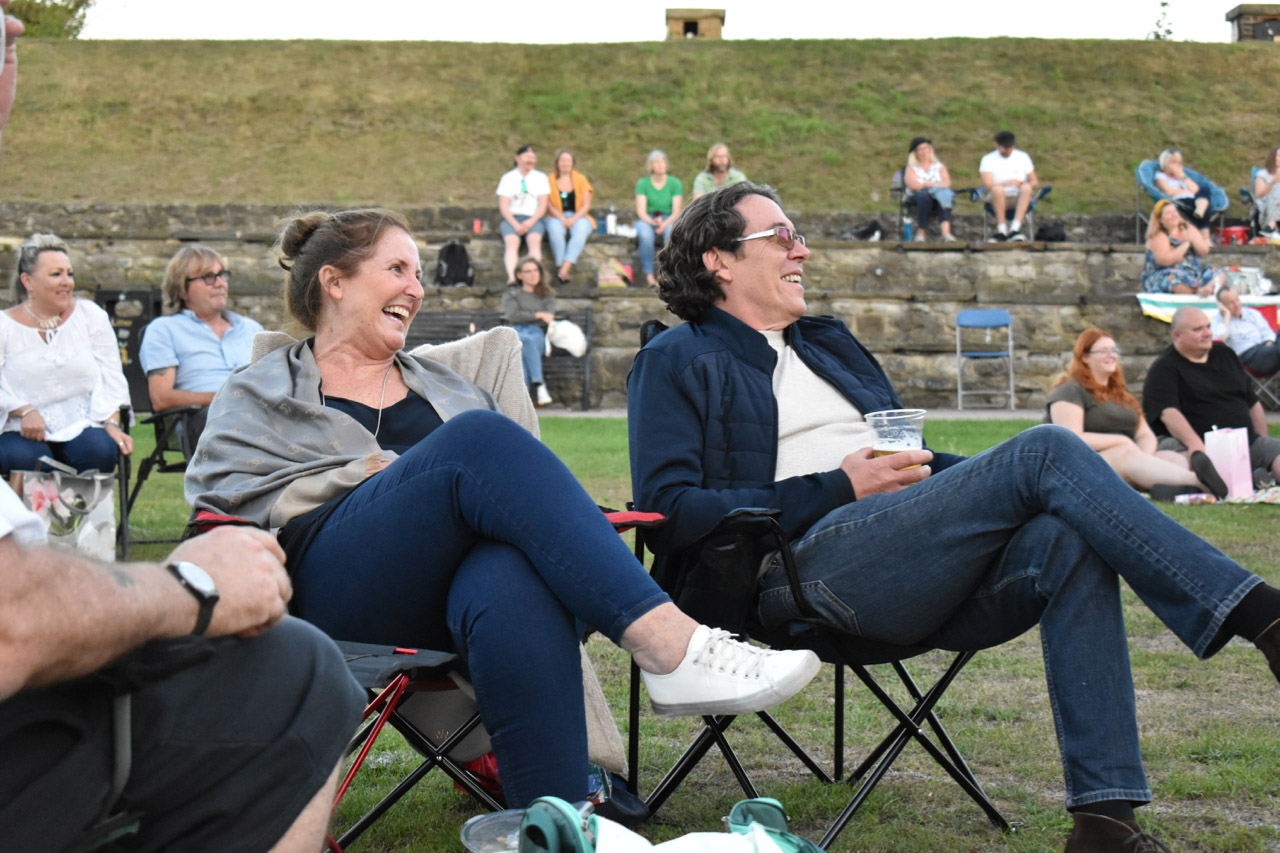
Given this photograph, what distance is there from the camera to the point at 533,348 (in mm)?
13273

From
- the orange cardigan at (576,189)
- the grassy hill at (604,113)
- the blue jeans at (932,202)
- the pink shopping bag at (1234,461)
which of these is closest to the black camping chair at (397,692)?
the pink shopping bag at (1234,461)

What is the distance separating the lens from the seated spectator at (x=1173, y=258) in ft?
44.5

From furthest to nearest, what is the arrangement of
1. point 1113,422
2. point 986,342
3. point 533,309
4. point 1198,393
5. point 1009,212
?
point 1009,212
point 986,342
point 533,309
point 1198,393
point 1113,422

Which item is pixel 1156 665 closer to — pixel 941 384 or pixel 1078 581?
pixel 1078 581

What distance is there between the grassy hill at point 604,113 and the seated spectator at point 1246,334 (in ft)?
26.1

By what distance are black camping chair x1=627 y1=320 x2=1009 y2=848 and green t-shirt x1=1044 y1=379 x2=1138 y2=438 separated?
5.45 meters

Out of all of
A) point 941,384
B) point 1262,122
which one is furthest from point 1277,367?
point 1262,122

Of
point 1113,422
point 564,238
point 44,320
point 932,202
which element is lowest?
point 1113,422

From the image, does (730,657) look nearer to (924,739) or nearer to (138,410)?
(924,739)

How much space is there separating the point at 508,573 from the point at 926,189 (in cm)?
1436

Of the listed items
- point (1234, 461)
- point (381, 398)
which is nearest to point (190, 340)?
point (381, 398)

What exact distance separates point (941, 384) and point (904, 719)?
474 inches

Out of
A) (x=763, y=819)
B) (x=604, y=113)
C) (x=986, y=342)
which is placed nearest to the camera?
(x=763, y=819)

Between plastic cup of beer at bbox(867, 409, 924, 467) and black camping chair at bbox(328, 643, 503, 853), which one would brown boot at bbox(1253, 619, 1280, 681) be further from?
black camping chair at bbox(328, 643, 503, 853)
